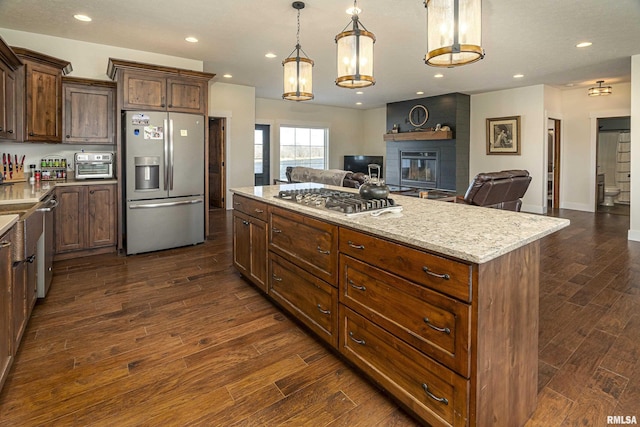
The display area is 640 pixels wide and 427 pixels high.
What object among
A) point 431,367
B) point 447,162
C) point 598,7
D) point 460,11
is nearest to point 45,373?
point 431,367

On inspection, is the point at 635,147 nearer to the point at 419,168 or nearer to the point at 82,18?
the point at 419,168

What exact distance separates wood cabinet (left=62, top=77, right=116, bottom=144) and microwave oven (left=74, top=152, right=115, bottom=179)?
202mm

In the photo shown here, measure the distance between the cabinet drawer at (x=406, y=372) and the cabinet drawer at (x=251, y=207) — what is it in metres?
1.15

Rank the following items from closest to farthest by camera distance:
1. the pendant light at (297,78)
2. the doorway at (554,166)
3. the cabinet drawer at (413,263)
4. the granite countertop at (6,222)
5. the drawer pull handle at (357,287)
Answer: the cabinet drawer at (413,263) → the granite countertop at (6,222) → the drawer pull handle at (357,287) → the pendant light at (297,78) → the doorway at (554,166)

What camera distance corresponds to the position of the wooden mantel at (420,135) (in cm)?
815

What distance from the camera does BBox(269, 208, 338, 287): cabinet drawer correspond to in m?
2.07

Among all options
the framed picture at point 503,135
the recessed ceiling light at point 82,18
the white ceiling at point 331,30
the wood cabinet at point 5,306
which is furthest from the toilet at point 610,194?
the wood cabinet at point 5,306

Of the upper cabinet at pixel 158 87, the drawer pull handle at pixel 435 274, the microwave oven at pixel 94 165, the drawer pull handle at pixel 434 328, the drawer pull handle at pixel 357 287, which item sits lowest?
the drawer pull handle at pixel 434 328

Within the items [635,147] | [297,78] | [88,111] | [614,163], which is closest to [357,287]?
[297,78]

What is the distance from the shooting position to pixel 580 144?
7.72 m

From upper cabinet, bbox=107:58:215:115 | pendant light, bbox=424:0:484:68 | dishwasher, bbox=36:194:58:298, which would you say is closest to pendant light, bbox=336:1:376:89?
pendant light, bbox=424:0:484:68

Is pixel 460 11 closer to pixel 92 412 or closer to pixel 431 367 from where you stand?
pixel 431 367

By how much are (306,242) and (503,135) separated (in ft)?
23.3

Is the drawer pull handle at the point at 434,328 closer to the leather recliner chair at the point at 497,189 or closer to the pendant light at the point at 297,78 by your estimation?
the pendant light at the point at 297,78
